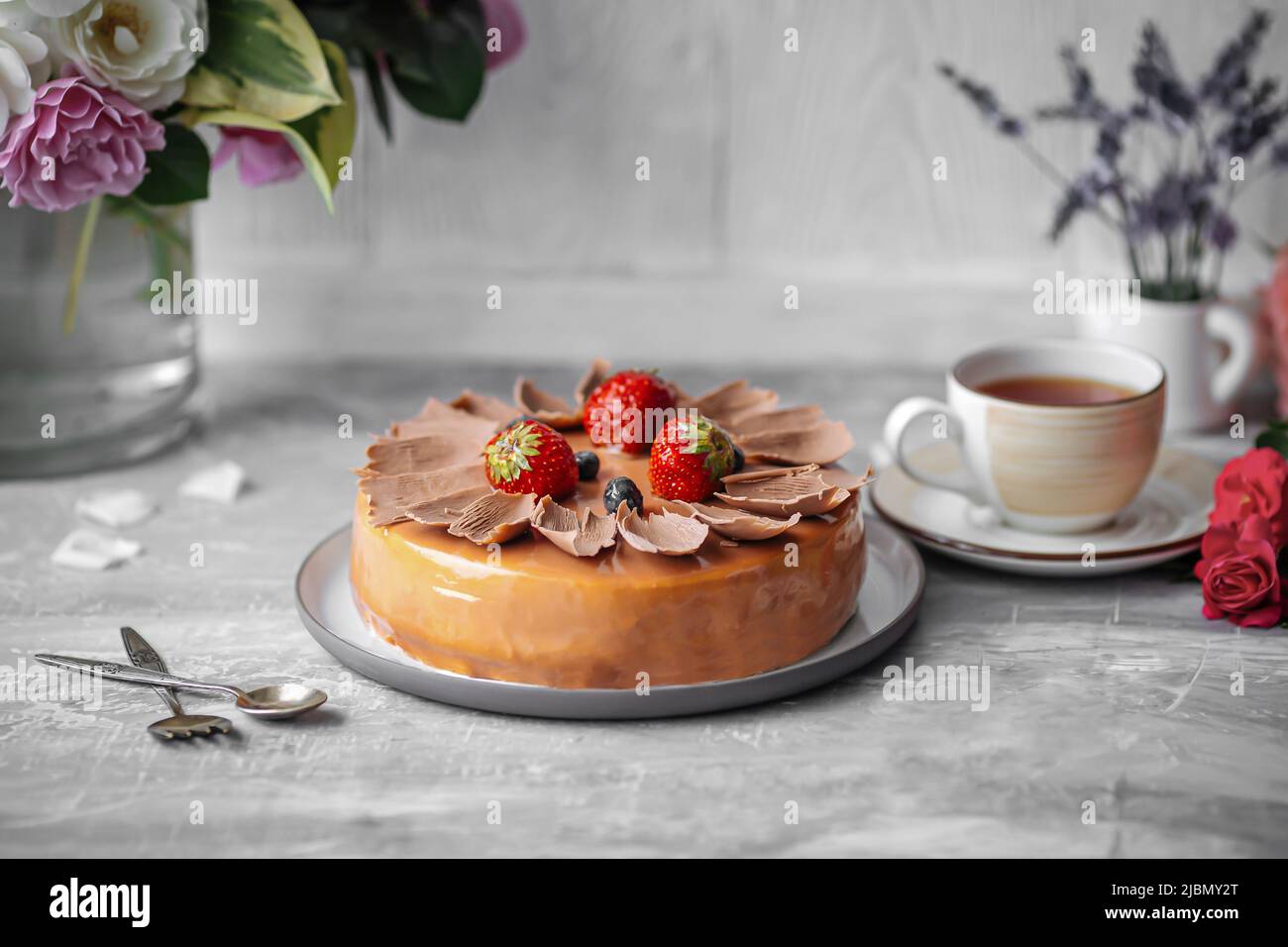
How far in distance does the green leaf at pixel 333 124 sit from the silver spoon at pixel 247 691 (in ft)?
1.51

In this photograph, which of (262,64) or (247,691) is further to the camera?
(262,64)

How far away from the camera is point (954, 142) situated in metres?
1.56

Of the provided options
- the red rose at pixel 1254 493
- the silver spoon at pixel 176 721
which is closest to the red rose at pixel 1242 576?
the red rose at pixel 1254 493

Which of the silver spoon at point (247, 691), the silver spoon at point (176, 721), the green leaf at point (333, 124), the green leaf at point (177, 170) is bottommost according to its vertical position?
the silver spoon at point (176, 721)

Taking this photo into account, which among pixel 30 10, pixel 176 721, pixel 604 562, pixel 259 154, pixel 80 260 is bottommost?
pixel 176 721

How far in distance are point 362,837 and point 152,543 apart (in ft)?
1.64

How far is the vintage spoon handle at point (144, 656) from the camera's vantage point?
3.08ft

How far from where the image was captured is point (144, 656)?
0.98 metres

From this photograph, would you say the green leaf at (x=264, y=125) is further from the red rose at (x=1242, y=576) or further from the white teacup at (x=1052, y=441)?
the red rose at (x=1242, y=576)

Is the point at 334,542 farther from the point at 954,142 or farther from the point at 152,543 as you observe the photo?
the point at 954,142

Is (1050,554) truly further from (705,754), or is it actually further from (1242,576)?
(705,754)

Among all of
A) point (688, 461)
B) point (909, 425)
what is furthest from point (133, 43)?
point (909, 425)

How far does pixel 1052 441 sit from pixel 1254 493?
15 cm

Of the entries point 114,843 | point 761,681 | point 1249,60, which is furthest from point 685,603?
point 1249,60
